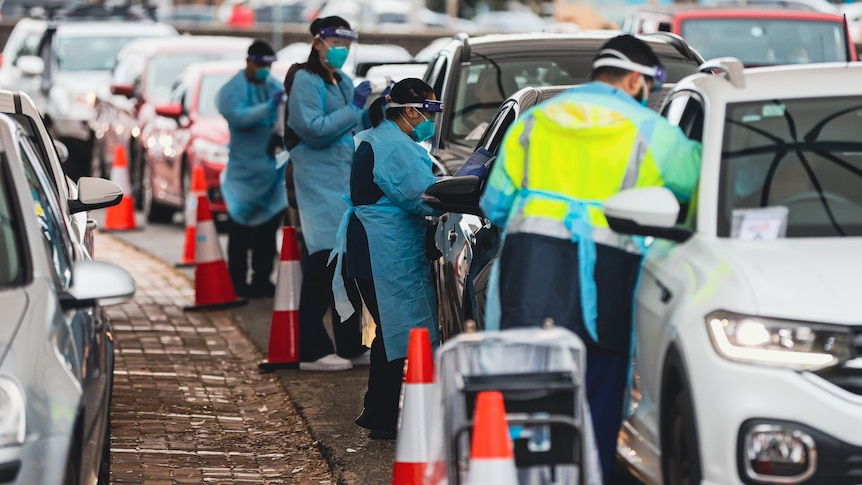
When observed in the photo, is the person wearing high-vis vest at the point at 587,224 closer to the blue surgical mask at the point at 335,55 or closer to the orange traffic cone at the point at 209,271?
the blue surgical mask at the point at 335,55

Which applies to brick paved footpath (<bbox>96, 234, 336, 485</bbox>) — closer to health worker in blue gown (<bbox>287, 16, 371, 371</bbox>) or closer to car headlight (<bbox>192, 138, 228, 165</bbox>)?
health worker in blue gown (<bbox>287, 16, 371, 371</bbox>)

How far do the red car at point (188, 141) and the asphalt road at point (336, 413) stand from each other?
3485 mm

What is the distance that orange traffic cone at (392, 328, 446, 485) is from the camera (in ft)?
20.8

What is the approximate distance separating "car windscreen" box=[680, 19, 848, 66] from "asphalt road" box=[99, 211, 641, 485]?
5.14m

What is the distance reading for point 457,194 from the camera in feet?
24.2

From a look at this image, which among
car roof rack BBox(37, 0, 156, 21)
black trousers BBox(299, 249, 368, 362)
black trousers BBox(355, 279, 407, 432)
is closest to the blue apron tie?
black trousers BBox(355, 279, 407, 432)

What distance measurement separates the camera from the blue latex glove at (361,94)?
10273 millimetres

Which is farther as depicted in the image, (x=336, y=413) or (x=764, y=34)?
(x=764, y=34)

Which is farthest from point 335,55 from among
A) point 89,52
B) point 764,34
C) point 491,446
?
point 89,52

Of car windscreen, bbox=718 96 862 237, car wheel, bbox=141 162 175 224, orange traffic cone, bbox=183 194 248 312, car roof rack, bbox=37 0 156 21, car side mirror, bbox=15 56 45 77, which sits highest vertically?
car windscreen, bbox=718 96 862 237

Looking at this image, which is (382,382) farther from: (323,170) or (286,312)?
(323,170)

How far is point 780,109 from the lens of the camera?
20.7 ft

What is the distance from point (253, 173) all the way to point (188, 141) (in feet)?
13.1

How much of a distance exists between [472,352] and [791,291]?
100 centimetres
